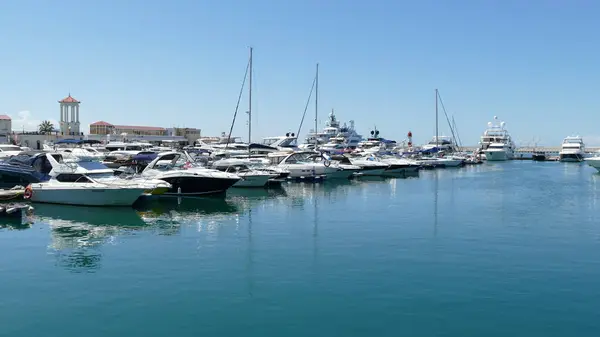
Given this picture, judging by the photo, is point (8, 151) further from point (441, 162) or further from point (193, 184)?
point (441, 162)

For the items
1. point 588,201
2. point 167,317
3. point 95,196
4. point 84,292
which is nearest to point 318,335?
point 167,317

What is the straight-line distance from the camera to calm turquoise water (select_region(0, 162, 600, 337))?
1273 cm

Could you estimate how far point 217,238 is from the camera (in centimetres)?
2309

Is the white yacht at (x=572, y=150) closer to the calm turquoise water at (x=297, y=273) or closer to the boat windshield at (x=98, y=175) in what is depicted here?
the calm turquoise water at (x=297, y=273)

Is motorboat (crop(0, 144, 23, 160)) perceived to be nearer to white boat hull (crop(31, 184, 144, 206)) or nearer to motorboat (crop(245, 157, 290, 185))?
motorboat (crop(245, 157, 290, 185))

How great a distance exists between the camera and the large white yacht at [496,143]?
12075 cm

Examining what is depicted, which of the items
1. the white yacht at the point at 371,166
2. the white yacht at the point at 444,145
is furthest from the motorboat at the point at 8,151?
the white yacht at the point at 444,145

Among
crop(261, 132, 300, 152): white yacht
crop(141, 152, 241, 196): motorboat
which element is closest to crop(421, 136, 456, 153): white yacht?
crop(261, 132, 300, 152): white yacht

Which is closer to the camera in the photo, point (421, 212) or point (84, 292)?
point (84, 292)

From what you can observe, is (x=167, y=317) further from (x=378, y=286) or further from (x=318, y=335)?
(x=378, y=286)

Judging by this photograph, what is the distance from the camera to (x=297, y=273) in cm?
1702

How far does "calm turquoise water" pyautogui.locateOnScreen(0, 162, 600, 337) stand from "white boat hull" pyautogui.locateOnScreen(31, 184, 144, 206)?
74cm

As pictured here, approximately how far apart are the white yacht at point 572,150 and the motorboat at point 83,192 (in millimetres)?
112447

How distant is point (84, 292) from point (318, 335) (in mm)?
7029
